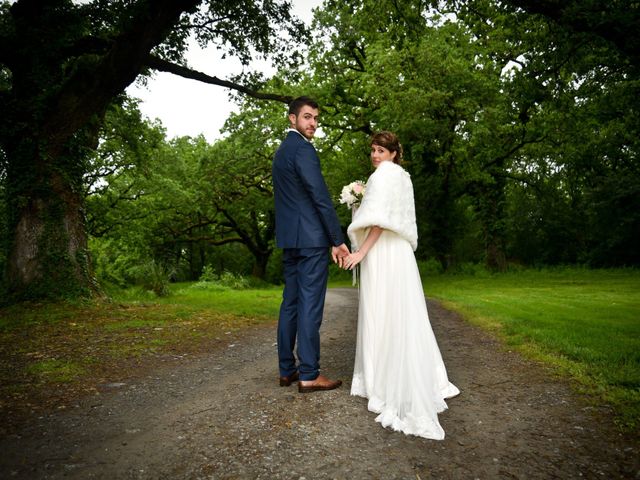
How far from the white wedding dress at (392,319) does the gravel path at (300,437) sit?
214mm

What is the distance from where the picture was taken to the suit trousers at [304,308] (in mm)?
3842

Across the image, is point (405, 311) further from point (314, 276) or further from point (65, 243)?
point (65, 243)

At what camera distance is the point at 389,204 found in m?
3.67

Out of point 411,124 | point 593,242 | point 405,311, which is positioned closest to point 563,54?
point 405,311

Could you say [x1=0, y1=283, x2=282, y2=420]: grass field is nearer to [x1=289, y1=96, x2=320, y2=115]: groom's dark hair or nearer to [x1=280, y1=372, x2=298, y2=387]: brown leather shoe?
[x1=280, y1=372, x2=298, y2=387]: brown leather shoe

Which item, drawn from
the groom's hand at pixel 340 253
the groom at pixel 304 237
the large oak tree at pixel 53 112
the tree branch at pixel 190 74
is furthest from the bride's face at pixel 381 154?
the tree branch at pixel 190 74

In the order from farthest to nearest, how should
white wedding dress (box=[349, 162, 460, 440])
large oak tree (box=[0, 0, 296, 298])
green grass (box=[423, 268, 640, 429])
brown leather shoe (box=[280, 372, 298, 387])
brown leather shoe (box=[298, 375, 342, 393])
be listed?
large oak tree (box=[0, 0, 296, 298]) < brown leather shoe (box=[280, 372, 298, 387]) < green grass (box=[423, 268, 640, 429]) < brown leather shoe (box=[298, 375, 342, 393]) < white wedding dress (box=[349, 162, 460, 440])

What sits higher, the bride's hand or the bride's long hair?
the bride's long hair

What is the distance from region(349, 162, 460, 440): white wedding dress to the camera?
3349mm

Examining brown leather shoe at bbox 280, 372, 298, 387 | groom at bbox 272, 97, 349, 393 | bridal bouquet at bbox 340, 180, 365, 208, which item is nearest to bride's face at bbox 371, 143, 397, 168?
bridal bouquet at bbox 340, 180, 365, 208

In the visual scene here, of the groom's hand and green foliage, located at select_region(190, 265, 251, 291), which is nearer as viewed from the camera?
the groom's hand

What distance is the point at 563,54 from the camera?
25.5 feet

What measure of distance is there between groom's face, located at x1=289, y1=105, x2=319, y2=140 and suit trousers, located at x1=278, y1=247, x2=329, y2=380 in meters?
1.16

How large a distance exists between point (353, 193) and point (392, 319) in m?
1.46
